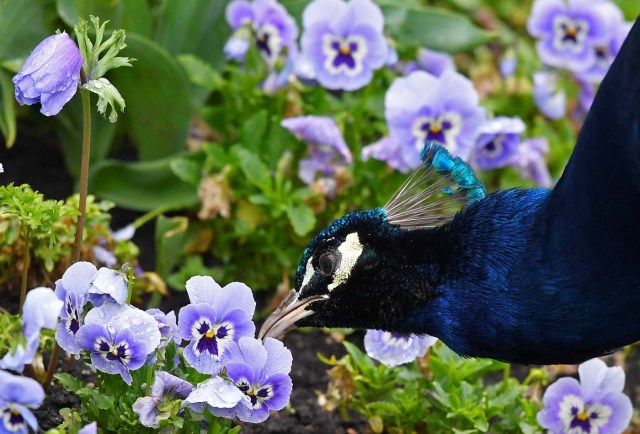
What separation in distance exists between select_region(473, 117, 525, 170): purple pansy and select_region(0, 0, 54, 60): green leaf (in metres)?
1.32

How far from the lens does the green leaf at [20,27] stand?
362 centimetres

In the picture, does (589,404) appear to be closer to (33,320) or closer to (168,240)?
(168,240)

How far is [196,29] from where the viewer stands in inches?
159

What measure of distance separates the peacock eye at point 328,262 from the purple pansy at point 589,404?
2.02 feet

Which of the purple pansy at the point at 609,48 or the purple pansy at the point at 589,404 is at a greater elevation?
the purple pansy at the point at 609,48

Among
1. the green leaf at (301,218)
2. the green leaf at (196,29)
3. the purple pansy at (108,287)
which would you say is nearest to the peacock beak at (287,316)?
the purple pansy at (108,287)

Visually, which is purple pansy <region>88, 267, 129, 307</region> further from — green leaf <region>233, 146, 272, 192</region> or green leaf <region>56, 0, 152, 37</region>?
green leaf <region>56, 0, 152, 37</region>

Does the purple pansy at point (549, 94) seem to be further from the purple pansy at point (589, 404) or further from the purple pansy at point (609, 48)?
the purple pansy at point (589, 404)

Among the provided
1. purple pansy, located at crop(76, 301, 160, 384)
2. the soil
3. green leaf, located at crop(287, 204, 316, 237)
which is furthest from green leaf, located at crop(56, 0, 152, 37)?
purple pansy, located at crop(76, 301, 160, 384)

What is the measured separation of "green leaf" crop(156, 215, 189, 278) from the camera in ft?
11.8

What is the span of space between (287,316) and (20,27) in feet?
4.59

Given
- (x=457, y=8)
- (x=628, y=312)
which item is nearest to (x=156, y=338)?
(x=628, y=312)

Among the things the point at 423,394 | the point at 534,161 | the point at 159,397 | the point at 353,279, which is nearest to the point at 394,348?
the point at 423,394

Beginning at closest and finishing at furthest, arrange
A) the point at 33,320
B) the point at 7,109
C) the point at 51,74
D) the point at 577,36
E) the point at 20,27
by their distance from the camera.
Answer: the point at 33,320, the point at 51,74, the point at 7,109, the point at 20,27, the point at 577,36
